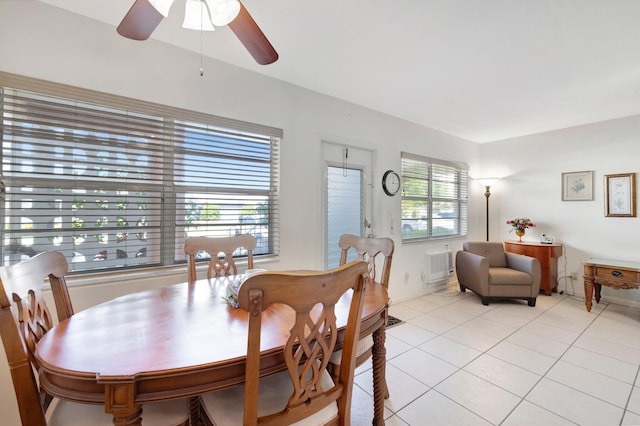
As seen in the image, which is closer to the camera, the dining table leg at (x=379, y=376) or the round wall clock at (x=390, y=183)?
the dining table leg at (x=379, y=376)

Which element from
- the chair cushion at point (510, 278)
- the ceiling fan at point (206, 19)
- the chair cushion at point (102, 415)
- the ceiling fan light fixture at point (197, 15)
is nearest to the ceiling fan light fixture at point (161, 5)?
the ceiling fan at point (206, 19)

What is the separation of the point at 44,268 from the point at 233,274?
3.39 ft

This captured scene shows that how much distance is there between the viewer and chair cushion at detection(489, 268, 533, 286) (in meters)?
3.46

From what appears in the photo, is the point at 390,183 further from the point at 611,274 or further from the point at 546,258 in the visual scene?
the point at 611,274

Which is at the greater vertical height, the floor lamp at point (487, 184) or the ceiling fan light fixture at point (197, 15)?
the ceiling fan light fixture at point (197, 15)

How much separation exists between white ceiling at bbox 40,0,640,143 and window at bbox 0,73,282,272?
0.60 m

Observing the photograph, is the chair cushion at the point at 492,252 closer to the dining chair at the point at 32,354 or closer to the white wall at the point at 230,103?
the white wall at the point at 230,103

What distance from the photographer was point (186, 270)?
6.95 ft

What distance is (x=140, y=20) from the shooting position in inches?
48.4

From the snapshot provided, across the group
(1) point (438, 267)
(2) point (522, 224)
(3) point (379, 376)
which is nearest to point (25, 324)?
(3) point (379, 376)

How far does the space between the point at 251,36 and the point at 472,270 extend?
3.77m

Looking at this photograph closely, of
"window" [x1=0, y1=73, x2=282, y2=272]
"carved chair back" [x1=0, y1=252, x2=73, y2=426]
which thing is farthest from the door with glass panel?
"carved chair back" [x1=0, y1=252, x2=73, y2=426]

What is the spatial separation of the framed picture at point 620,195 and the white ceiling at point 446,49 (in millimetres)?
878

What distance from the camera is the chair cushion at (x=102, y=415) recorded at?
0.95 metres
